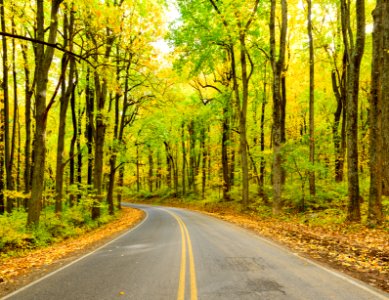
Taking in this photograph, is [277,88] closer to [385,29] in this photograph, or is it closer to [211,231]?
[385,29]

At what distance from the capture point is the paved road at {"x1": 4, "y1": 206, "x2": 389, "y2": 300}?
591cm

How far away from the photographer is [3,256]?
404 inches

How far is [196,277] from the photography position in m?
6.95

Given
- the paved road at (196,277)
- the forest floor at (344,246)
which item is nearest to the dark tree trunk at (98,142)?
the forest floor at (344,246)

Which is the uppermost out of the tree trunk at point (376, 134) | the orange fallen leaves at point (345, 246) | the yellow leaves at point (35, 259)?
the tree trunk at point (376, 134)

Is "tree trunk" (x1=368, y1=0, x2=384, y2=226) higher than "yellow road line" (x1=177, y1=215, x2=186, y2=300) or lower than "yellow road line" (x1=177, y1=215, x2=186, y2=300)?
higher

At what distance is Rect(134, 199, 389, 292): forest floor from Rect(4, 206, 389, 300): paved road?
0.68 m

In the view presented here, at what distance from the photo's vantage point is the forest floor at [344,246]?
756 cm

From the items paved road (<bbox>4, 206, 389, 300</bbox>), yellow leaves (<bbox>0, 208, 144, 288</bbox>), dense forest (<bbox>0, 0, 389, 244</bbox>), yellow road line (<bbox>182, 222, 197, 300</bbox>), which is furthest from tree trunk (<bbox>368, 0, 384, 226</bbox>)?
yellow leaves (<bbox>0, 208, 144, 288</bbox>)

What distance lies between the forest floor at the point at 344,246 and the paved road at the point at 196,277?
675 mm

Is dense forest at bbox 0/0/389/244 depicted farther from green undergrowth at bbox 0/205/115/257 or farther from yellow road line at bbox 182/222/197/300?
yellow road line at bbox 182/222/197/300

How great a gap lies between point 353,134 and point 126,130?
22182 mm

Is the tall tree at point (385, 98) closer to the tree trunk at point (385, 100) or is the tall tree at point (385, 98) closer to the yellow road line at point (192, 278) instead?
the tree trunk at point (385, 100)

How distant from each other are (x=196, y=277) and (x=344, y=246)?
565cm
